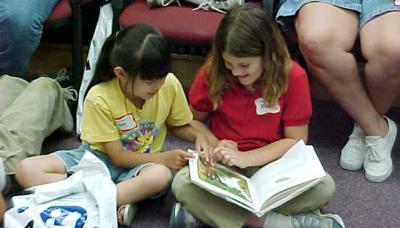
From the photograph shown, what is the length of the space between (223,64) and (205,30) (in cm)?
33

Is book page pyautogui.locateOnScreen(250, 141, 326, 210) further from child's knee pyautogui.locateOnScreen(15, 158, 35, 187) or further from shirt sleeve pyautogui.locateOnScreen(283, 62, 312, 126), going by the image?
child's knee pyautogui.locateOnScreen(15, 158, 35, 187)

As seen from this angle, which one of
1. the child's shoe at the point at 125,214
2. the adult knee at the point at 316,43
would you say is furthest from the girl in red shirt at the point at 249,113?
the adult knee at the point at 316,43

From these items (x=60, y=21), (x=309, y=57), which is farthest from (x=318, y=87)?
(x=60, y=21)

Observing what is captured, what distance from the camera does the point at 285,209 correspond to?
1701 millimetres

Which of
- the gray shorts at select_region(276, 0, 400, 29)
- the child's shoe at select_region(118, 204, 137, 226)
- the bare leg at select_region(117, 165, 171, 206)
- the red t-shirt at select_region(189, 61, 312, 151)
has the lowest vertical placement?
the child's shoe at select_region(118, 204, 137, 226)

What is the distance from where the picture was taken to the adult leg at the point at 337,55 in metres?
1.98

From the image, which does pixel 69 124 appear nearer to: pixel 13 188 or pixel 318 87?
pixel 13 188

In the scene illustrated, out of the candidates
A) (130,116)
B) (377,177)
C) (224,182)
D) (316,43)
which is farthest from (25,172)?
(377,177)

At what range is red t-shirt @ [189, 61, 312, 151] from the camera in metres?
1.79

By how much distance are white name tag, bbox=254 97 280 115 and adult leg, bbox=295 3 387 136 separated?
0.30 m

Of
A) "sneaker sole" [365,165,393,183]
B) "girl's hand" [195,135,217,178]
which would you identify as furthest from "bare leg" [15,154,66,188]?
"sneaker sole" [365,165,393,183]

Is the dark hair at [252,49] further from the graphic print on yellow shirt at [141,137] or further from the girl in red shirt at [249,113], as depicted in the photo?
the graphic print on yellow shirt at [141,137]

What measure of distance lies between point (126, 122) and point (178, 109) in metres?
0.16

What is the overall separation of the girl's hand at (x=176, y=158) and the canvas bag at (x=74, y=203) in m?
0.16
